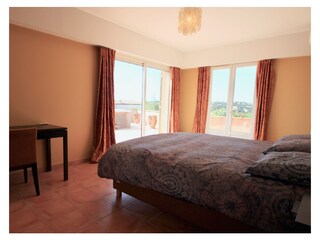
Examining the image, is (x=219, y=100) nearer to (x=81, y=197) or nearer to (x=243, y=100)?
(x=243, y=100)

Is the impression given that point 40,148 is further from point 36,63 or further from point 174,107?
point 174,107

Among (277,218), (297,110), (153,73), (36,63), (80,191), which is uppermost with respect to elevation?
(153,73)

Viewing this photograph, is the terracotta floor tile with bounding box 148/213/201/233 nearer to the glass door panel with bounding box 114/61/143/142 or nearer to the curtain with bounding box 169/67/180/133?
the glass door panel with bounding box 114/61/143/142

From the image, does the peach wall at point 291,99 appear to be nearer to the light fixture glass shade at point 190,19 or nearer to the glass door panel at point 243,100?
the glass door panel at point 243,100

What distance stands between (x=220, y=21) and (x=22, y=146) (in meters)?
3.31

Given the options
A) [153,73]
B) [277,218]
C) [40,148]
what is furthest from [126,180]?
[153,73]

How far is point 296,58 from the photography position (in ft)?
11.3

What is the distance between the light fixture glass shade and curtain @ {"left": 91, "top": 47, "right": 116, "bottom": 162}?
5.53 ft

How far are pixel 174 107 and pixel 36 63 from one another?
3.26 metres

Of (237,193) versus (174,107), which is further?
(174,107)

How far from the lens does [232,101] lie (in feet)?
14.1

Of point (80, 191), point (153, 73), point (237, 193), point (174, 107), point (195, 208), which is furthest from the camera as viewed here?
point (174, 107)

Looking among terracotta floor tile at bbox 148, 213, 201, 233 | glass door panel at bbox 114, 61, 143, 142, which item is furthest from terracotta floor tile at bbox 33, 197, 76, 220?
glass door panel at bbox 114, 61, 143, 142

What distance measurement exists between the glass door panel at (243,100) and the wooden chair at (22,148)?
396 centimetres
